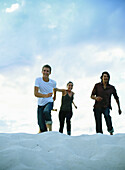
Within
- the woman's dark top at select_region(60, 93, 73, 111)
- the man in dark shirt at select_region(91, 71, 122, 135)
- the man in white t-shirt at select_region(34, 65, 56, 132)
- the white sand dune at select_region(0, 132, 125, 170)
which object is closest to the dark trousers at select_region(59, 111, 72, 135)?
the woman's dark top at select_region(60, 93, 73, 111)

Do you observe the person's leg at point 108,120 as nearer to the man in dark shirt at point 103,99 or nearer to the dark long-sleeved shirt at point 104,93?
the man in dark shirt at point 103,99

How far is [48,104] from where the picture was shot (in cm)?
473

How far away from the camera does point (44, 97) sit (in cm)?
461

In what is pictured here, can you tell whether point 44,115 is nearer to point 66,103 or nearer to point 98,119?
point 66,103

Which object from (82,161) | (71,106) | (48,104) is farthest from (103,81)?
(82,161)

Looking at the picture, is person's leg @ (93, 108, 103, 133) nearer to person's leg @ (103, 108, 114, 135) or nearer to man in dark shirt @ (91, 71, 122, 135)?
man in dark shirt @ (91, 71, 122, 135)

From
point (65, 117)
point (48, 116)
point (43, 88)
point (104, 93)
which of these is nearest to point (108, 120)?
point (104, 93)

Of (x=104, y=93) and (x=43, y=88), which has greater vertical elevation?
(x=43, y=88)

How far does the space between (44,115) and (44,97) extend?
1.48 ft

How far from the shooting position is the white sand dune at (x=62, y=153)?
229cm

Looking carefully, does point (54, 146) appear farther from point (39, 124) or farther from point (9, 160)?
point (39, 124)

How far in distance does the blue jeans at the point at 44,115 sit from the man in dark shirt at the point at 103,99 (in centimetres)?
134

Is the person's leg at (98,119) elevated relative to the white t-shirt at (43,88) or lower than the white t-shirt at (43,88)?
lower

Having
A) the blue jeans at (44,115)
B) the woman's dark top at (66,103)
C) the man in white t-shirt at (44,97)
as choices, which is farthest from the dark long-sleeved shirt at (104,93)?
the blue jeans at (44,115)
